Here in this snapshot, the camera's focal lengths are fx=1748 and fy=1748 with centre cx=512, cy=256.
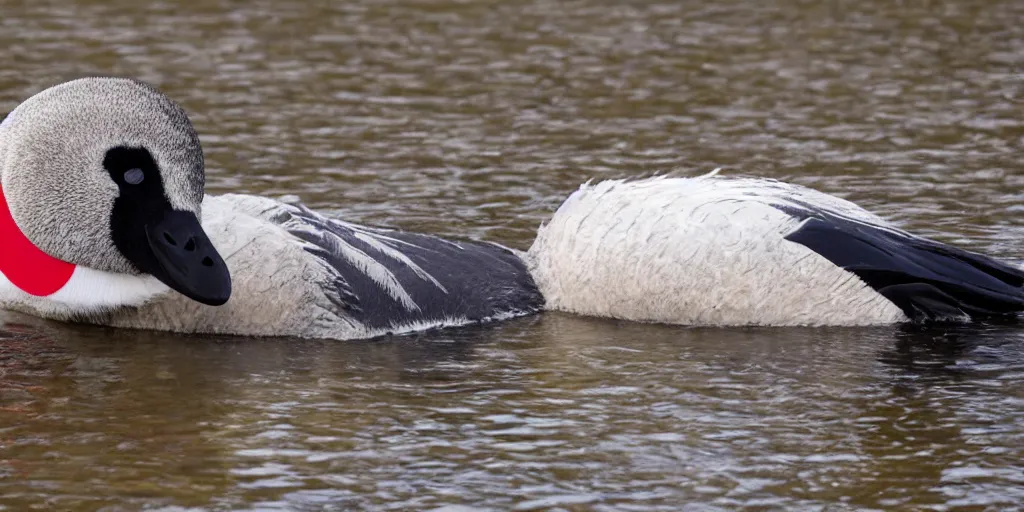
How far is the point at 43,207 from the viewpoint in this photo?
8.02 m

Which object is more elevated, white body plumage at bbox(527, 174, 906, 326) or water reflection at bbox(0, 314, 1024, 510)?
white body plumage at bbox(527, 174, 906, 326)

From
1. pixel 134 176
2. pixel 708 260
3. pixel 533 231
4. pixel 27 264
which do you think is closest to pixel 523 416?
pixel 708 260

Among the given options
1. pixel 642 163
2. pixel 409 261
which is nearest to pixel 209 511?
pixel 409 261

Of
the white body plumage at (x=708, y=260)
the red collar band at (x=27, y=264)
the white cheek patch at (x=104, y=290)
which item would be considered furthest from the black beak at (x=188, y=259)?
the white body plumage at (x=708, y=260)

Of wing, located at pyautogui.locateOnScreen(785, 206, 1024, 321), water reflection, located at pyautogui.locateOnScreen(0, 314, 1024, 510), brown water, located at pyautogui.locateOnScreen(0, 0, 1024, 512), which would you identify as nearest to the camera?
water reflection, located at pyautogui.locateOnScreen(0, 314, 1024, 510)

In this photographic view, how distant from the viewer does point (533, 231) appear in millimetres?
10453

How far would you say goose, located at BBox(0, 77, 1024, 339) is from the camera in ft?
26.0

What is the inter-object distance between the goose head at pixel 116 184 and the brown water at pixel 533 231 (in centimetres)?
52

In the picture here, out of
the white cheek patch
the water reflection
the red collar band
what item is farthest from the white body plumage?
the red collar band

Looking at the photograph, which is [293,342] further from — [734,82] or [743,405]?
[734,82]

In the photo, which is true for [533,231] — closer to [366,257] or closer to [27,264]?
[366,257]

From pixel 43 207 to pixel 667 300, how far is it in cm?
303

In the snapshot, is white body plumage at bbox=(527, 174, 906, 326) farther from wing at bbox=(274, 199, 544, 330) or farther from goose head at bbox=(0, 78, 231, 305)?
goose head at bbox=(0, 78, 231, 305)

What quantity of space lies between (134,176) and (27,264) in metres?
0.85
